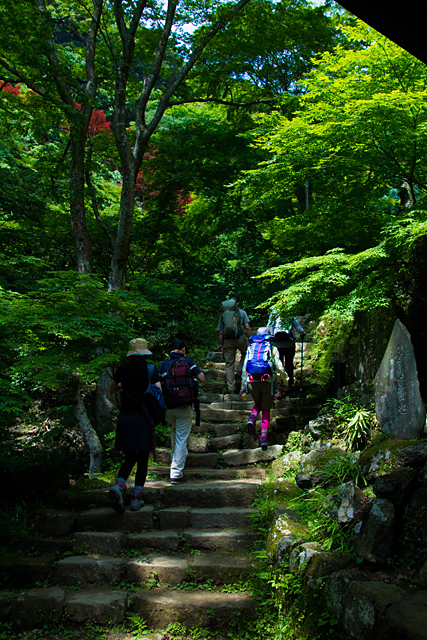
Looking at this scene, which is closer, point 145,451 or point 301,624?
point 301,624

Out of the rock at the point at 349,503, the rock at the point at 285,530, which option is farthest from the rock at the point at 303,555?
the rock at the point at 349,503

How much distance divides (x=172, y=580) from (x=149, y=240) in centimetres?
869

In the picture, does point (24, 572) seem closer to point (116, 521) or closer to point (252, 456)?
point (116, 521)

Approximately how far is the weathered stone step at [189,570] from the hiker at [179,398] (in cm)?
147

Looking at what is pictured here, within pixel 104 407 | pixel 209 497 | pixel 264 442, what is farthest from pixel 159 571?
pixel 104 407

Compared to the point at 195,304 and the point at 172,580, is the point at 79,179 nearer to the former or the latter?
the point at 195,304

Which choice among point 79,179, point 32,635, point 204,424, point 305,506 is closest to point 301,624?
point 305,506

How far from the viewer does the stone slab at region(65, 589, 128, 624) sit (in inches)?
148

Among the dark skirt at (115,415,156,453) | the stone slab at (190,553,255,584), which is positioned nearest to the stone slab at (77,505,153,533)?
the dark skirt at (115,415,156,453)

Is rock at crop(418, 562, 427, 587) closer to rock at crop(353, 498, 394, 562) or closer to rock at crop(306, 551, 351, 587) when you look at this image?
rock at crop(353, 498, 394, 562)

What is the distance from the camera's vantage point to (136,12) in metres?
8.63

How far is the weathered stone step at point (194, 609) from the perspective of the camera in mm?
3686

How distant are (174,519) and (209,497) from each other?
0.56m

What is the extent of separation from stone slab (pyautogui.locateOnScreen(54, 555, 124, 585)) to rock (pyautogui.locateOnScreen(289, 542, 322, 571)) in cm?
177
